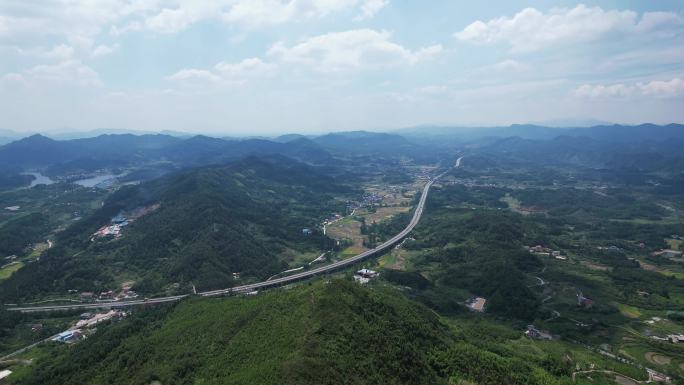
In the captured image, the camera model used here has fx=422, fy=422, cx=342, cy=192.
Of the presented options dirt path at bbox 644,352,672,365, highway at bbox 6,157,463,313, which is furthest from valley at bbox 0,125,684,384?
dirt path at bbox 644,352,672,365

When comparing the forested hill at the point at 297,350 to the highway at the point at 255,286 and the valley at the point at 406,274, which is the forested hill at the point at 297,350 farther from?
the highway at the point at 255,286

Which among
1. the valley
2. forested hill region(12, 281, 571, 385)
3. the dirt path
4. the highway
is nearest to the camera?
forested hill region(12, 281, 571, 385)

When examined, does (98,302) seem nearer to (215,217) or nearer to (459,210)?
(215,217)

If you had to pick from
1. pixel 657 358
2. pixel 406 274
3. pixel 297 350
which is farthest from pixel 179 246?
pixel 657 358

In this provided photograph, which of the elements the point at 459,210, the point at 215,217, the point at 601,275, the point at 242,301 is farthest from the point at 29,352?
the point at 459,210

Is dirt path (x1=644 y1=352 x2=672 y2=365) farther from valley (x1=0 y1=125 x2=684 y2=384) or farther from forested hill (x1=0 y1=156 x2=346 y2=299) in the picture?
forested hill (x1=0 y1=156 x2=346 y2=299)

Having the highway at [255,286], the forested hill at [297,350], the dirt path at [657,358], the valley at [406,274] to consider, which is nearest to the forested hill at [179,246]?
the valley at [406,274]
